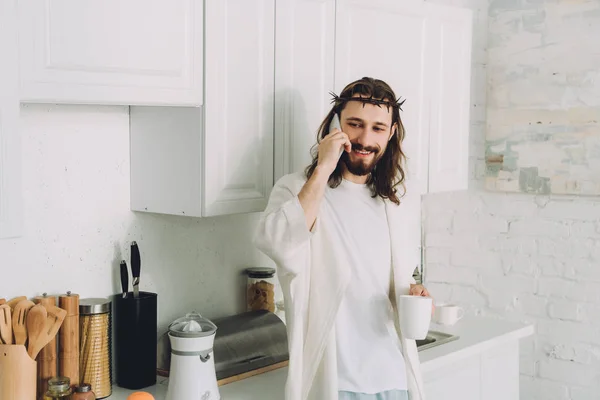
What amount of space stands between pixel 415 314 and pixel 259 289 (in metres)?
0.72

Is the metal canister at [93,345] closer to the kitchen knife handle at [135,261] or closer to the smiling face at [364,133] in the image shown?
the kitchen knife handle at [135,261]

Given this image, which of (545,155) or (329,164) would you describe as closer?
(329,164)

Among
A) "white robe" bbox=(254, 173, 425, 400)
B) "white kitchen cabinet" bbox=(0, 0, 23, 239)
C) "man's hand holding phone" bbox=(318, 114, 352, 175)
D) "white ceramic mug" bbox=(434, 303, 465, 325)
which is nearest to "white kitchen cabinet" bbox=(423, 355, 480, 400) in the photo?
"white ceramic mug" bbox=(434, 303, 465, 325)

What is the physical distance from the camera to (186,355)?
2.06 meters

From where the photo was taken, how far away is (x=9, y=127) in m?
1.66

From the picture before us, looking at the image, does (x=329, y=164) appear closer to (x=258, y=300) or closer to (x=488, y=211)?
(x=258, y=300)

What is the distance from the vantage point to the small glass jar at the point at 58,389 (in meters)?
1.96

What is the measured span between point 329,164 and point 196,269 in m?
0.70

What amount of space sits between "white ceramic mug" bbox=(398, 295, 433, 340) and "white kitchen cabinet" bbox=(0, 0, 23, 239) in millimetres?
1012

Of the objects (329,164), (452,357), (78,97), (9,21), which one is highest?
(9,21)

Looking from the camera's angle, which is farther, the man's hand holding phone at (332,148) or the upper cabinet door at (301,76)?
the upper cabinet door at (301,76)

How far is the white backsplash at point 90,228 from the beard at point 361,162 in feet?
1.91

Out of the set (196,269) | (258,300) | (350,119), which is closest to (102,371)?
(196,269)

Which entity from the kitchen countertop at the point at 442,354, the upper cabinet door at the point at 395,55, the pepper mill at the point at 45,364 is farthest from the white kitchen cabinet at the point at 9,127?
the upper cabinet door at the point at 395,55
